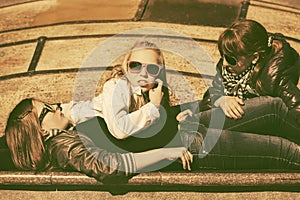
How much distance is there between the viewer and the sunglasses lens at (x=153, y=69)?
874 centimetres

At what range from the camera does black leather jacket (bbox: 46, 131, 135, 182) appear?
28.1 ft

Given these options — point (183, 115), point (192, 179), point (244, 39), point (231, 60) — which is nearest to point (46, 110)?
point (183, 115)

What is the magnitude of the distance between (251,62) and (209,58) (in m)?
3.93

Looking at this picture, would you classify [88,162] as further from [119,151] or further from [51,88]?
[51,88]

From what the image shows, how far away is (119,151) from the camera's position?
872cm

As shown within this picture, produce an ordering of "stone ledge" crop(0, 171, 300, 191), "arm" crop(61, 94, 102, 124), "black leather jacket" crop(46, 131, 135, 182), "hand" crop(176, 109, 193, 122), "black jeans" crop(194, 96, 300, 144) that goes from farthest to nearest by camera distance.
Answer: "hand" crop(176, 109, 193, 122) → "arm" crop(61, 94, 102, 124) → "black jeans" crop(194, 96, 300, 144) → "stone ledge" crop(0, 171, 300, 191) → "black leather jacket" crop(46, 131, 135, 182)

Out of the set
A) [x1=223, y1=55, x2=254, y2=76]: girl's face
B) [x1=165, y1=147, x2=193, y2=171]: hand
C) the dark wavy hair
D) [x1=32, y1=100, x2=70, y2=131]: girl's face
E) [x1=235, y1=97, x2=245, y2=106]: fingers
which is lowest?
[x1=165, y1=147, x2=193, y2=171]: hand

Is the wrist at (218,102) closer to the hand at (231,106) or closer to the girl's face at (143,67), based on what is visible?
the hand at (231,106)

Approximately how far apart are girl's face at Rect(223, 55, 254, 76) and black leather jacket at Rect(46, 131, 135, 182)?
2408 millimetres

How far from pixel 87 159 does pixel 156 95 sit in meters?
1.67

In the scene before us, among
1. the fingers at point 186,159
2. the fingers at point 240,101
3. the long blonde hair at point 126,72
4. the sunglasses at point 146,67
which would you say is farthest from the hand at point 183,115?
the sunglasses at point 146,67

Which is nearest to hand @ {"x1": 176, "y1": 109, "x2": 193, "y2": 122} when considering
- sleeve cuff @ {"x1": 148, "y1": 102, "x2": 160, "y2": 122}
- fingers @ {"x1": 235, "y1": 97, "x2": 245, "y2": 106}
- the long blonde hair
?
the long blonde hair

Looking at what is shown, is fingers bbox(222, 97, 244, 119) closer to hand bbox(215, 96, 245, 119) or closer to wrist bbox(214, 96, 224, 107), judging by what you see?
hand bbox(215, 96, 245, 119)

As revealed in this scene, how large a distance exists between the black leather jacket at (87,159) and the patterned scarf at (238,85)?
7.32 feet
